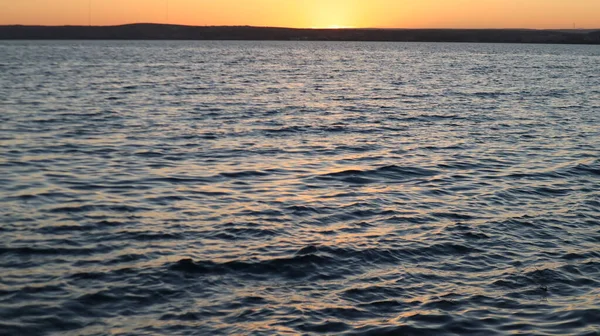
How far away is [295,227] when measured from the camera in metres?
17.1

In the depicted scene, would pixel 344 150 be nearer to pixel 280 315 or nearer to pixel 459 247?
pixel 459 247

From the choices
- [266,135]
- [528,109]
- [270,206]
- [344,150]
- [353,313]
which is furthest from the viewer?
[528,109]

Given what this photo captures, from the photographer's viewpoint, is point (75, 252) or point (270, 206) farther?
point (270, 206)

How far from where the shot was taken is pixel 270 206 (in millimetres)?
19125

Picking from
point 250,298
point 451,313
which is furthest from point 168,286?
point 451,313

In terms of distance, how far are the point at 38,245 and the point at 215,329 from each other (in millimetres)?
5784

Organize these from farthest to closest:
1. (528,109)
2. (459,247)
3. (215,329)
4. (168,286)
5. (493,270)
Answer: (528,109) → (459,247) → (493,270) → (168,286) → (215,329)

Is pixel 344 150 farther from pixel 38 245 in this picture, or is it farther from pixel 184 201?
pixel 38 245

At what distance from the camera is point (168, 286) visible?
12922 mm

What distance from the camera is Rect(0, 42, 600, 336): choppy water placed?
11.9 meters

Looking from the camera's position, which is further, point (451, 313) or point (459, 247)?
point (459, 247)

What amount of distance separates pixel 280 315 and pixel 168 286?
95.8 inches

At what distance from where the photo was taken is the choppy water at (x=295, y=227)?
39.0 ft

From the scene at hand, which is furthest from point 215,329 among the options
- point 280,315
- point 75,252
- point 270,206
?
point 270,206
